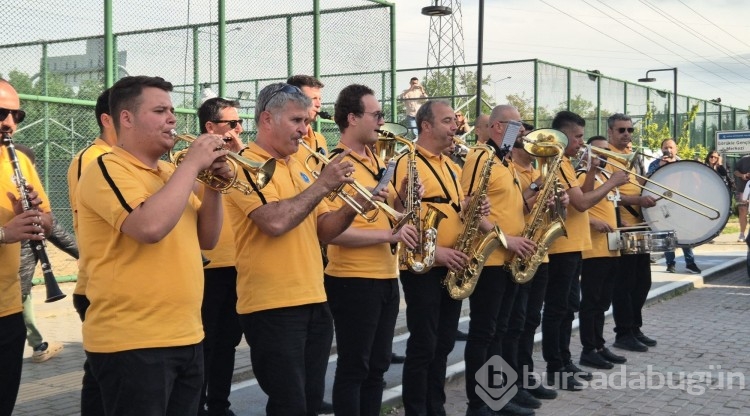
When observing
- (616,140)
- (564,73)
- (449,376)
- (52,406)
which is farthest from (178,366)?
(564,73)

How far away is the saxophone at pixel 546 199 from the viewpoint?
6.94m

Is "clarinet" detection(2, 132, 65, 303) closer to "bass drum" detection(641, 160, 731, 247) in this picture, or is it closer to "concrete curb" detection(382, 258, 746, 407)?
"concrete curb" detection(382, 258, 746, 407)

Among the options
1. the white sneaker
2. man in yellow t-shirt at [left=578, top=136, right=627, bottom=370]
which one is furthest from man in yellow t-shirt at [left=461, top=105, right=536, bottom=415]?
the white sneaker

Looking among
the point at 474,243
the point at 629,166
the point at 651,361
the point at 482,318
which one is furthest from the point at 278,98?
the point at 651,361

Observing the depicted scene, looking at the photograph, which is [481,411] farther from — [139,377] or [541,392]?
[139,377]

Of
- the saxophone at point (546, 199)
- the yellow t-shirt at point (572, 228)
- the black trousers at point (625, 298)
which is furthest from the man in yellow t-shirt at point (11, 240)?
the black trousers at point (625, 298)

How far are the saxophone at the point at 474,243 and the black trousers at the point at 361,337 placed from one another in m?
Result: 0.79

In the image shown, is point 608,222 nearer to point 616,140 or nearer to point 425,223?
point 616,140

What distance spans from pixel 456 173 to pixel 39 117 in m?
4.72

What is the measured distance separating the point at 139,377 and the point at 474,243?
10.7 feet

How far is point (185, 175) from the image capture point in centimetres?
331

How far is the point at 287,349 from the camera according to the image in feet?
13.9

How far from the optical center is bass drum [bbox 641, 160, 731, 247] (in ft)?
30.8

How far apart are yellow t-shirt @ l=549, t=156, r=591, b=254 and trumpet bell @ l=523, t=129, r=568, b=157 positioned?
35cm
